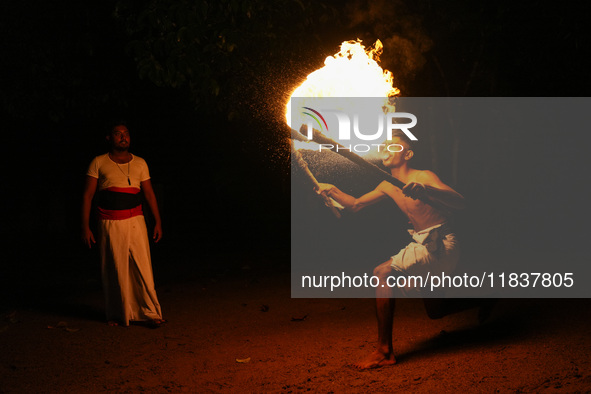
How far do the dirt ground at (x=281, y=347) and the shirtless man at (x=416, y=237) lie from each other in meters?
0.36

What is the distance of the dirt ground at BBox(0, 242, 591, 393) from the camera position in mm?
4949

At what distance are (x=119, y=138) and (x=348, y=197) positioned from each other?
101 inches

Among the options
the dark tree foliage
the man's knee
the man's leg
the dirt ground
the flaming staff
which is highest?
the dark tree foliage

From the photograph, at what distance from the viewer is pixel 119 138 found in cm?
689

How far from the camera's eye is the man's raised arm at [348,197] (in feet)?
19.3

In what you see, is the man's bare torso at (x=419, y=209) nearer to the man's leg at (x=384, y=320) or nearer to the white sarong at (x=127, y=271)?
the man's leg at (x=384, y=320)

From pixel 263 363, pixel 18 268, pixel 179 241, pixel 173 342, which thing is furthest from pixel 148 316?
pixel 179 241

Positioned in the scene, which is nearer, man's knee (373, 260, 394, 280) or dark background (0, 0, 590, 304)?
man's knee (373, 260, 394, 280)

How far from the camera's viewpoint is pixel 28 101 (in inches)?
456

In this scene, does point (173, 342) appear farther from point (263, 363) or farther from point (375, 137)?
point (375, 137)

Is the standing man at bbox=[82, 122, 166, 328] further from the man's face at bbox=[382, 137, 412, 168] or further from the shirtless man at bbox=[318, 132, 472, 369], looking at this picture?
the man's face at bbox=[382, 137, 412, 168]

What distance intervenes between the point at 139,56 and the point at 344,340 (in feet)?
14.5

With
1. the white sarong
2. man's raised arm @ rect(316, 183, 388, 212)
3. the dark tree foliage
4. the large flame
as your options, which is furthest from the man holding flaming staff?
the dark tree foliage

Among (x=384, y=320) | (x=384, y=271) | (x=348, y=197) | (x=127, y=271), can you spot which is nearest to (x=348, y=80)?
(x=348, y=197)
